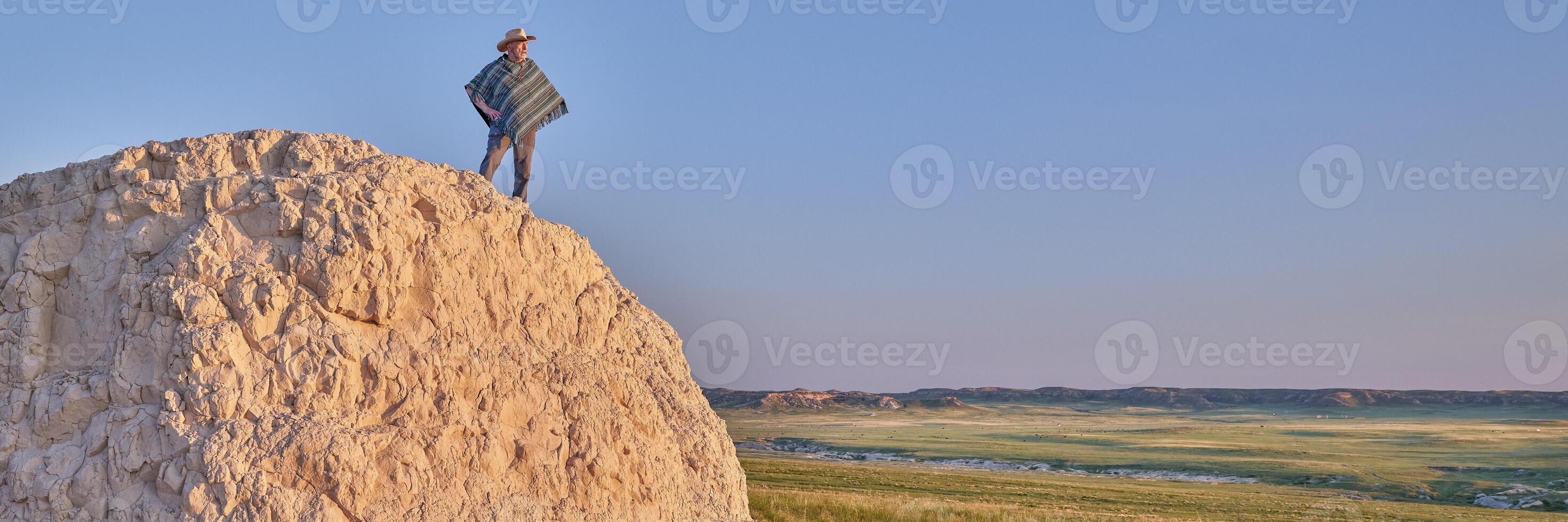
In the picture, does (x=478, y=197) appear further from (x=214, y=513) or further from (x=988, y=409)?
(x=988, y=409)

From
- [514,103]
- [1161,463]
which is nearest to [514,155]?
[514,103]

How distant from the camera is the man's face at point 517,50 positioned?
10.4 m

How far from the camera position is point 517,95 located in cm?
1023

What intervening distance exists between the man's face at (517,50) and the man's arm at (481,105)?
0.53m

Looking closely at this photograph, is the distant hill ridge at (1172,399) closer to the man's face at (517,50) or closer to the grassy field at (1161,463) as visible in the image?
the grassy field at (1161,463)

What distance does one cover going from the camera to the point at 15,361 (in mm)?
7066

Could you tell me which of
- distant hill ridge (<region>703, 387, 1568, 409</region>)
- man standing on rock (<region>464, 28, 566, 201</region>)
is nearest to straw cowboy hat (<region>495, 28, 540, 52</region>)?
man standing on rock (<region>464, 28, 566, 201</region>)

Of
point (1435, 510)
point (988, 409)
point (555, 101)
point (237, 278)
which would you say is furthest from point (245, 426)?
point (988, 409)

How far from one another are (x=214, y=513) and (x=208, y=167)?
2978mm

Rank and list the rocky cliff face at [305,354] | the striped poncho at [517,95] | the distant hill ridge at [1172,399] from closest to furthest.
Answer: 1. the rocky cliff face at [305,354]
2. the striped poncho at [517,95]
3. the distant hill ridge at [1172,399]

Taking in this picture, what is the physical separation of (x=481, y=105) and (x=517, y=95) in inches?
17.5

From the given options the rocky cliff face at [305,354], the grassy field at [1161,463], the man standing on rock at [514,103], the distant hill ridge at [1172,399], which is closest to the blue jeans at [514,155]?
the man standing on rock at [514,103]

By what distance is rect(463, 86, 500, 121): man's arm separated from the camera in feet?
33.8

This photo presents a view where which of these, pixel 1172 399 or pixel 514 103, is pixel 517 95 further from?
pixel 1172 399
